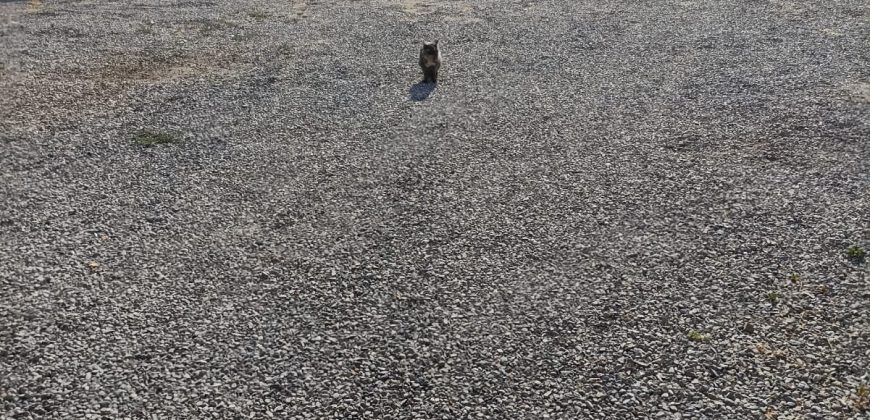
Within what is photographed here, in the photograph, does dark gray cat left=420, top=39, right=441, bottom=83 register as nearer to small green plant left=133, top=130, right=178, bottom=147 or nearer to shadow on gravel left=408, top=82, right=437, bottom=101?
shadow on gravel left=408, top=82, right=437, bottom=101

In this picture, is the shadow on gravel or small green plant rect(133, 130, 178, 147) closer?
small green plant rect(133, 130, 178, 147)

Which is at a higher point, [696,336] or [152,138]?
[152,138]

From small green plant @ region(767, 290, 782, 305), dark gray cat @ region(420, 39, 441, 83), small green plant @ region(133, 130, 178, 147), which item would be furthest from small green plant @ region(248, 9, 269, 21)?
small green plant @ region(767, 290, 782, 305)

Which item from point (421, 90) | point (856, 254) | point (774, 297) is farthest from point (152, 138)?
point (856, 254)

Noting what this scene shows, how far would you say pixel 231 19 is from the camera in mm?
13375

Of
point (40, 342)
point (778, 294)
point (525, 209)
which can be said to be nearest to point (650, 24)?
point (525, 209)

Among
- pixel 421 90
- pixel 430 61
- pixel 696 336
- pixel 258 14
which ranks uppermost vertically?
pixel 258 14

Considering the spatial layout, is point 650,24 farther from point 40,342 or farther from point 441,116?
point 40,342

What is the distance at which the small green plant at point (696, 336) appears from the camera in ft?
16.7

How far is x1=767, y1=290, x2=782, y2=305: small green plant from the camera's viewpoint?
545cm

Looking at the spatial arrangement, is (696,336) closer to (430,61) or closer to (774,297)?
(774,297)

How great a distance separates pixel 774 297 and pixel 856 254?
1.06 meters

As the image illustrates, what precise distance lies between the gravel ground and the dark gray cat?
10.4 inches

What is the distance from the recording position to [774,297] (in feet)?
18.0
